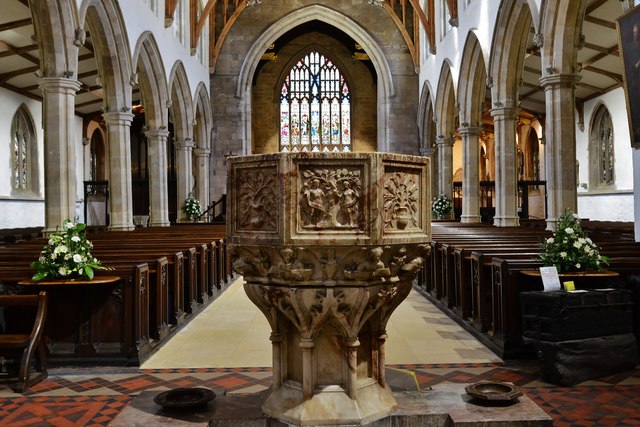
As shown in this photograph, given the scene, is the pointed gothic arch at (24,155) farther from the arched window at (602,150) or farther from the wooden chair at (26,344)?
the arched window at (602,150)

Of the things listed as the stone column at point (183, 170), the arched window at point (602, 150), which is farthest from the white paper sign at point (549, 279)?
the arched window at point (602, 150)

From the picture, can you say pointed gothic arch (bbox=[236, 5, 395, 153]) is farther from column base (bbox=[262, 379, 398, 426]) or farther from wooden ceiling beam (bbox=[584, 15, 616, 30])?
column base (bbox=[262, 379, 398, 426])

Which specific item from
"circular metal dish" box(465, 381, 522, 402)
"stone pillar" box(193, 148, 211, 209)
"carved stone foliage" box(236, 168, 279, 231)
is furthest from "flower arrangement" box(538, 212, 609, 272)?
"stone pillar" box(193, 148, 211, 209)

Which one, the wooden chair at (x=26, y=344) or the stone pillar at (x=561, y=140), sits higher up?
the stone pillar at (x=561, y=140)

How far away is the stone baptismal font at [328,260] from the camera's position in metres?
3.24

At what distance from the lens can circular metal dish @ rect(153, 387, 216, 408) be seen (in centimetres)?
352

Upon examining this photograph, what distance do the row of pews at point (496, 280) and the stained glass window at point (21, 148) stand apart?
1330cm

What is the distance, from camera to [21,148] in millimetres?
17844

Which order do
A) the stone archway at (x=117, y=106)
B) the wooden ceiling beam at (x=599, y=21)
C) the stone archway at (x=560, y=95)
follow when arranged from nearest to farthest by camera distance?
the stone archway at (x=560, y=95)
the stone archway at (x=117, y=106)
the wooden ceiling beam at (x=599, y=21)

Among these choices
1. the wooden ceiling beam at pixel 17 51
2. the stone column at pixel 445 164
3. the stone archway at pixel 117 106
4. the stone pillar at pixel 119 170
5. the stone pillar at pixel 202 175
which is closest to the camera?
the stone archway at pixel 117 106

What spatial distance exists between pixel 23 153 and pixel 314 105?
461 inches

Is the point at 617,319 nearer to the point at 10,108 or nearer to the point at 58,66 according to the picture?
the point at 58,66

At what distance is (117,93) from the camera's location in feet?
42.6

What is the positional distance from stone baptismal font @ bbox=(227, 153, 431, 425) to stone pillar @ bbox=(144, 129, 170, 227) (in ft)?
42.8
